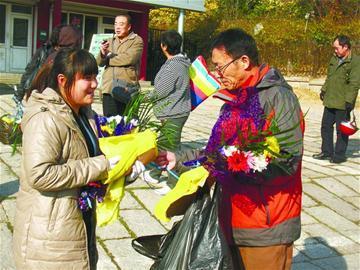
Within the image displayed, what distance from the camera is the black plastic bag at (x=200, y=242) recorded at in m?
2.42

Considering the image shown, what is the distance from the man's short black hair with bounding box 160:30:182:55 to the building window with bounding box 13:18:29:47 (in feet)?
53.7

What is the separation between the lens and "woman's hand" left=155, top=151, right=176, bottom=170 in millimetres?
2660

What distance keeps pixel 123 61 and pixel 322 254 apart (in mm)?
3231

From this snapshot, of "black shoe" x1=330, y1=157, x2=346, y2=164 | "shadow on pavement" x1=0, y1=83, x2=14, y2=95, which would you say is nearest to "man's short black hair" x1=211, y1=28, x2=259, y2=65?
"black shoe" x1=330, y1=157, x2=346, y2=164

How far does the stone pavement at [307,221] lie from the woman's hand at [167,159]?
1580 mm

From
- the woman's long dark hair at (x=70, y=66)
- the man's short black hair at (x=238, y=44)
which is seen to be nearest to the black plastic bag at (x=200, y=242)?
the man's short black hair at (x=238, y=44)

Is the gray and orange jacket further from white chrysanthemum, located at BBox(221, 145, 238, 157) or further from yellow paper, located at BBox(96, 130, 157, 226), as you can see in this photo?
yellow paper, located at BBox(96, 130, 157, 226)

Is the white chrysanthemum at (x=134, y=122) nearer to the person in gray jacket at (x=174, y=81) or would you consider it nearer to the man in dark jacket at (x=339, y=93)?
the person in gray jacket at (x=174, y=81)

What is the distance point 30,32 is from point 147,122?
19.1 metres

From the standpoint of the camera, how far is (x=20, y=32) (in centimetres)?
2033

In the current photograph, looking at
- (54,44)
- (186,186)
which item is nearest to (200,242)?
(186,186)

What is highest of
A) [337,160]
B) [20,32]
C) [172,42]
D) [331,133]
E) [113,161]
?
[20,32]

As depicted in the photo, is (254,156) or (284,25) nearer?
(254,156)

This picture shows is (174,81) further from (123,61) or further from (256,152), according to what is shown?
(256,152)
